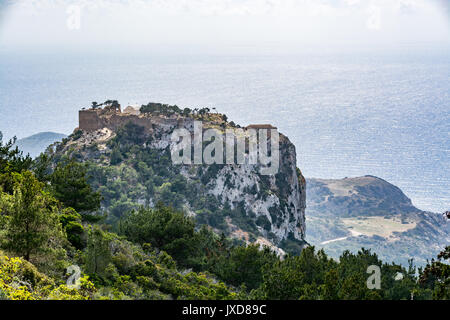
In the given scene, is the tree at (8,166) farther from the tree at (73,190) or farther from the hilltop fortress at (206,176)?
the hilltop fortress at (206,176)

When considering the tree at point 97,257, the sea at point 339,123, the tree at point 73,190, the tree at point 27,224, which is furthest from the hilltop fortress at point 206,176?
the sea at point 339,123

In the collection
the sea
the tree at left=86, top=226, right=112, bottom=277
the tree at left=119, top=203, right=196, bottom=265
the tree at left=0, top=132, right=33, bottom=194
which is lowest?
the sea

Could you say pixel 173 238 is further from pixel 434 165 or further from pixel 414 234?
pixel 434 165

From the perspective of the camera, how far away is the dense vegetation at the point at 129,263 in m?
14.6

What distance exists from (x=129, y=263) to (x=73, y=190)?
9016 millimetres

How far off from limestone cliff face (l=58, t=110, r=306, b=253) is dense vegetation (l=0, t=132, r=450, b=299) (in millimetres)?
24074

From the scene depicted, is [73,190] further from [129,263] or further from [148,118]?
[148,118]

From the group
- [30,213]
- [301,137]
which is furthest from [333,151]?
[30,213]

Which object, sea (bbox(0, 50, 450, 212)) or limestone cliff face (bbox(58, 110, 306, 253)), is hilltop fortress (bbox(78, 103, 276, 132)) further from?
sea (bbox(0, 50, 450, 212))

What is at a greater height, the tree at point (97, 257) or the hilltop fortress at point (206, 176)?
the tree at point (97, 257)

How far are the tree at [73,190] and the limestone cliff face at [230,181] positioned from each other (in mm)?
25803

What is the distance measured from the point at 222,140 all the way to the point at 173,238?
31539 millimetres

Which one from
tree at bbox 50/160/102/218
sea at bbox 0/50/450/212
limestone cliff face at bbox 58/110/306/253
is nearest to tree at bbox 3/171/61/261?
tree at bbox 50/160/102/218

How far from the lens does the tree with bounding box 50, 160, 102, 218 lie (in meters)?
26.4
